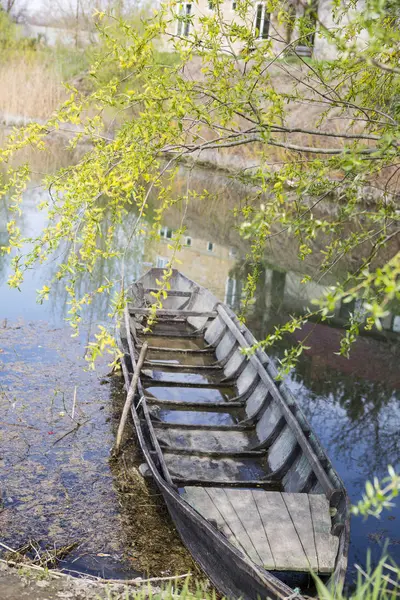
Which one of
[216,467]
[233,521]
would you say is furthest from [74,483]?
[233,521]

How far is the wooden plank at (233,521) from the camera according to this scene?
16.7 feet

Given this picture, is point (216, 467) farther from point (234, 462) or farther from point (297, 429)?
point (297, 429)

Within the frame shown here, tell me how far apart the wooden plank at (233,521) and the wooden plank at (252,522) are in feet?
0.08

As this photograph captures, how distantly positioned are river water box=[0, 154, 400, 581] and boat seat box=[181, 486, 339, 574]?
550mm

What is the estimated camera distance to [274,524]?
214 inches

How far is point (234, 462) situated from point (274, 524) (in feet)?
5.84

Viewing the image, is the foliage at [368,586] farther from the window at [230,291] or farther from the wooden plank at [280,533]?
the window at [230,291]

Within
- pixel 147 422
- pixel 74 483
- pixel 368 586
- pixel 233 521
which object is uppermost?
pixel 368 586

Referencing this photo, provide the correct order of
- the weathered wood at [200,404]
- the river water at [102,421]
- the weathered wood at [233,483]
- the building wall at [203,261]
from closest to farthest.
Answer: the river water at [102,421] < the weathered wood at [233,483] < the weathered wood at [200,404] < the building wall at [203,261]

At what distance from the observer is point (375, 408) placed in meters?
10.2

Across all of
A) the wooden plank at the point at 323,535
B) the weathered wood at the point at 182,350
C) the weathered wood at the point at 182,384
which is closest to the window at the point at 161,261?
the weathered wood at the point at 182,350

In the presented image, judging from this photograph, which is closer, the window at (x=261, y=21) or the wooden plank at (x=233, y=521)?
the window at (x=261, y=21)

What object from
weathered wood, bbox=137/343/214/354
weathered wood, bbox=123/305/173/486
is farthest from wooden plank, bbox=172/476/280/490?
weathered wood, bbox=137/343/214/354

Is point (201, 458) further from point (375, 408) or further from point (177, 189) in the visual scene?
point (177, 189)
